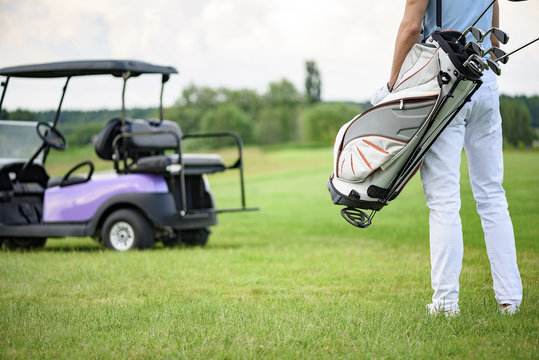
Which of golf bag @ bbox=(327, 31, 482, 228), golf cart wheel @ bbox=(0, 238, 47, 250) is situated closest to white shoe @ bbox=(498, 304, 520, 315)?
golf bag @ bbox=(327, 31, 482, 228)

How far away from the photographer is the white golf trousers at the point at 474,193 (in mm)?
3135

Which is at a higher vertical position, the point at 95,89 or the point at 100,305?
the point at 95,89

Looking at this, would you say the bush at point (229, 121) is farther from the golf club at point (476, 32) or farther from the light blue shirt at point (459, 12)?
the golf club at point (476, 32)

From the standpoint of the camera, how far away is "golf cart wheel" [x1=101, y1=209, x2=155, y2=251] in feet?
21.7

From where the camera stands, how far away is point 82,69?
637 centimetres

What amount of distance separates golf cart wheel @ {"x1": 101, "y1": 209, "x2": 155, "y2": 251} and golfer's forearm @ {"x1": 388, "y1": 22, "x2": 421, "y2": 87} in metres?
4.06

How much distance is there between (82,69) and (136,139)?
882mm

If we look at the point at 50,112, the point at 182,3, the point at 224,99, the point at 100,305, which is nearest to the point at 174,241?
the point at 50,112

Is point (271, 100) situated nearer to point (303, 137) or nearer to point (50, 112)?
point (303, 137)

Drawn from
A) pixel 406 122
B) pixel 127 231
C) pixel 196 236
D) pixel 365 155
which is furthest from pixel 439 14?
pixel 196 236

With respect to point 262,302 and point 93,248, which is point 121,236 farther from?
point 262,302

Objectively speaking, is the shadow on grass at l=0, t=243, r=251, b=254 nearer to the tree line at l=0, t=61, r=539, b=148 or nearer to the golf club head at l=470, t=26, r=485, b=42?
the golf club head at l=470, t=26, r=485, b=42

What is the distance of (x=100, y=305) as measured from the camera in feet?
12.1

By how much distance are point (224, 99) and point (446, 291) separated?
4634cm
